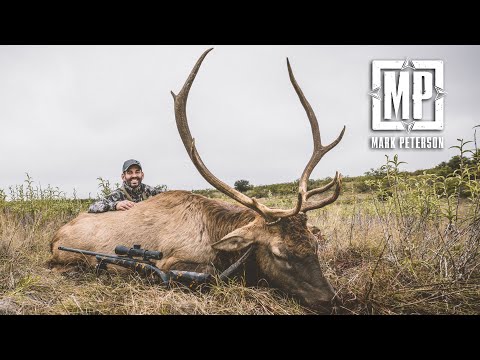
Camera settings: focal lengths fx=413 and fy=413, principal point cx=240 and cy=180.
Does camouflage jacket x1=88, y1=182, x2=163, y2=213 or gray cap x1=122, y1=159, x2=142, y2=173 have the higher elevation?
gray cap x1=122, y1=159, x2=142, y2=173

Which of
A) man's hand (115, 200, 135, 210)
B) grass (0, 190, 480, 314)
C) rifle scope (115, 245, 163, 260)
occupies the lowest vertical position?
grass (0, 190, 480, 314)

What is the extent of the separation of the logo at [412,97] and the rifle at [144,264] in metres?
1.67

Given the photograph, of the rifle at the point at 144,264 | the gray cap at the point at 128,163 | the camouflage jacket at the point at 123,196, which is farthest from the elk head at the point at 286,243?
the camouflage jacket at the point at 123,196

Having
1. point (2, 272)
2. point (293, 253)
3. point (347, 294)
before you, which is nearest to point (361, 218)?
point (347, 294)

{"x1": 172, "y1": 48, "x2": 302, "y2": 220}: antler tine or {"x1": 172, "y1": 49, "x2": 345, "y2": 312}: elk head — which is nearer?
{"x1": 172, "y1": 49, "x2": 345, "y2": 312}: elk head

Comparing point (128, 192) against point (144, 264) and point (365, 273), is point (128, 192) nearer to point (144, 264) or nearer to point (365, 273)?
point (144, 264)

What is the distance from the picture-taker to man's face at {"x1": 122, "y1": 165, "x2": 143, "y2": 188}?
136 inches

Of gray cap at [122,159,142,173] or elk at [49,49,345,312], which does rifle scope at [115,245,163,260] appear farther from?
gray cap at [122,159,142,173]

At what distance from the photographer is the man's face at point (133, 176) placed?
11.3 feet

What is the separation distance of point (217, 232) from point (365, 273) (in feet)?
3.49

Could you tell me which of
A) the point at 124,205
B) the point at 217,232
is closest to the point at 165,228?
the point at 217,232

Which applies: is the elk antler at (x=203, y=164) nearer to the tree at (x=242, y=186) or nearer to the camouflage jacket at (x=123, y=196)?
the tree at (x=242, y=186)

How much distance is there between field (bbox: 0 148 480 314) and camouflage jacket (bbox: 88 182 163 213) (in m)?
0.54

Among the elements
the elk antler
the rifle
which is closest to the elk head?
the elk antler
